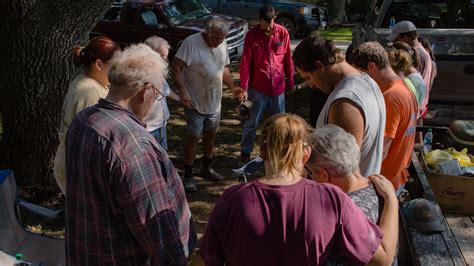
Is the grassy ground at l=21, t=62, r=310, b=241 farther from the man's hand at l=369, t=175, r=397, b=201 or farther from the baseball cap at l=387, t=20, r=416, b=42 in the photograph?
the man's hand at l=369, t=175, r=397, b=201

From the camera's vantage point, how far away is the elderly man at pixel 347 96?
106 inches

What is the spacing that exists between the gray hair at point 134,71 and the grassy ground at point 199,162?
8.20ft

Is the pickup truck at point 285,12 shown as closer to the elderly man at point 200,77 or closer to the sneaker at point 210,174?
the sneaker at point 210,174

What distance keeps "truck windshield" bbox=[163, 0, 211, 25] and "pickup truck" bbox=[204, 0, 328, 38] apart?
4.54m

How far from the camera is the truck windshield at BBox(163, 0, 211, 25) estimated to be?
11.9 m

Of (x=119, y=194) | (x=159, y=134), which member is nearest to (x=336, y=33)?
(x=159, y=134)

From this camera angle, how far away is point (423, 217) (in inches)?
129

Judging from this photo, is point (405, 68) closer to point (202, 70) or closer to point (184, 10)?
point (202, 70)

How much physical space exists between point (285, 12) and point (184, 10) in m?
5.68

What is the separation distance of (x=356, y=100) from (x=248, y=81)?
318 cm

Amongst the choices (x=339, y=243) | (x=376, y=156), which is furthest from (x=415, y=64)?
(x=339, y=243)

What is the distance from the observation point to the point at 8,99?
4.91 meters

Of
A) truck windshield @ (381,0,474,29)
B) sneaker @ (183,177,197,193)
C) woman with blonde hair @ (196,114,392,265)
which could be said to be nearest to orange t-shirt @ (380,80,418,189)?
woman with blonde hair @ (196,114,392,265)

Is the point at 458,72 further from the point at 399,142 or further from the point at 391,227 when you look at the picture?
the point at 391,227
